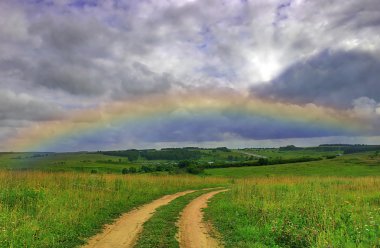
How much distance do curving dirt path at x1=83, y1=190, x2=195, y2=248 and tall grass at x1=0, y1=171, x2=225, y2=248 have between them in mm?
544

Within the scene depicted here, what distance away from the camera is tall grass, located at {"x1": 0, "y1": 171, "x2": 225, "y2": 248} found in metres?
12.2

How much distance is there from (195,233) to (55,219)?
597cm

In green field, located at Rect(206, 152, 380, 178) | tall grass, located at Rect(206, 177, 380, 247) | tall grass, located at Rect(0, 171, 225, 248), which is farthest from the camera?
green field, located at Rect(206, 152, 380, 178)

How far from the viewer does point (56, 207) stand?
16.9 metres

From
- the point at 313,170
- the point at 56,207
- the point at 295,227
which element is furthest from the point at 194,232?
the point at 313,170

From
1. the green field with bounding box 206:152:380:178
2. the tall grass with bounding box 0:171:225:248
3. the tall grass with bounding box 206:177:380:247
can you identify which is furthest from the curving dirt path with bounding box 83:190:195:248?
the green field with bounding box 206:152:380:178

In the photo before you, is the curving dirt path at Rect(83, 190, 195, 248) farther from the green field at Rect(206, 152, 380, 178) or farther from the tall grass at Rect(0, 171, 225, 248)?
the green field at Rect(206, 152, 380, 178)

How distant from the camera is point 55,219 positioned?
14453 millimetres

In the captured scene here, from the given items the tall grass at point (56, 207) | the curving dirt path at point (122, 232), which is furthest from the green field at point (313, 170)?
the curving dirt path at point (122, 232)

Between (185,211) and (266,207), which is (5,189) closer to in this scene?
(185,211)

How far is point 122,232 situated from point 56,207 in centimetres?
477

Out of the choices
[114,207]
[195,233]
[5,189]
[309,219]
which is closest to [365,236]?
[309,219]

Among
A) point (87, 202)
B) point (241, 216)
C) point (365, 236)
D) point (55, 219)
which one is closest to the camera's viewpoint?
point (365, 236)

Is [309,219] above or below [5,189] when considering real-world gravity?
below
